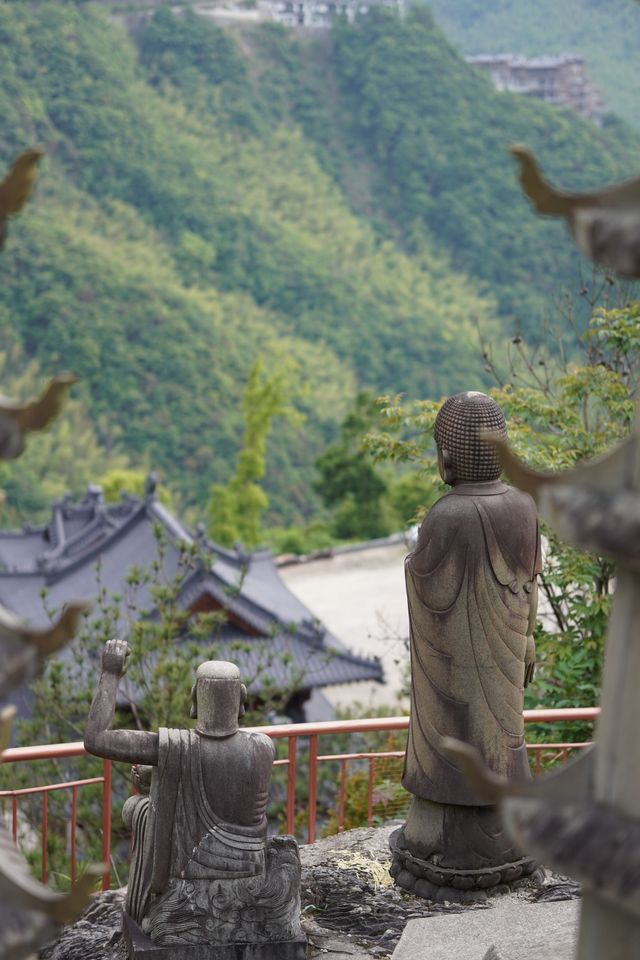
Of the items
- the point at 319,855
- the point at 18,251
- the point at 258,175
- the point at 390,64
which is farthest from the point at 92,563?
the point at 390,64

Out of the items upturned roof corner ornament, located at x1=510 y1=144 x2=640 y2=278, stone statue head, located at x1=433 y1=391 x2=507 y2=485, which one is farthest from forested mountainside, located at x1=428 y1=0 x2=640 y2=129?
upturned roof corner ornament, located at x1=510 y1=144 x2=640 y2=278

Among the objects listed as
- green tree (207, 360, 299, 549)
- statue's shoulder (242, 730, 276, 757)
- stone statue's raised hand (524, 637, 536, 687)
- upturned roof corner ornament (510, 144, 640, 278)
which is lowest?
green tree (207, 360, 299, 549)

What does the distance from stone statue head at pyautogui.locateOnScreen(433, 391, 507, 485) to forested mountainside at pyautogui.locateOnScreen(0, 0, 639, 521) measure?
40.8m

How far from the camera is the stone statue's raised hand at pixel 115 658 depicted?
5.20 meters

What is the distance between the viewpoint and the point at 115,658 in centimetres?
520

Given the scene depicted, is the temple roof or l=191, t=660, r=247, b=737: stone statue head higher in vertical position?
l=191, t=660, r=247, b=737: stone statue head

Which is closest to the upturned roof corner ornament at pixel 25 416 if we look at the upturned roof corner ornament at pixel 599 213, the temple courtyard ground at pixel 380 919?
the upturned roof corner ornament at pixel 599 213

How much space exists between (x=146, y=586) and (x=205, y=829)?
13.7m

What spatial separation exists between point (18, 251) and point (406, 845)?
50.7m

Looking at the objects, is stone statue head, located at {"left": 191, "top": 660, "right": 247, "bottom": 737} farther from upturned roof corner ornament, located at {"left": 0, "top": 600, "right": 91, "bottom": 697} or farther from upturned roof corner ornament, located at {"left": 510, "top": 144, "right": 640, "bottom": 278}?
upturned roof corner ornament, located at {"left": 510, "top": 144, "right": 640, "bottom": 278}

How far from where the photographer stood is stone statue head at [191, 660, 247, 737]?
5117mm

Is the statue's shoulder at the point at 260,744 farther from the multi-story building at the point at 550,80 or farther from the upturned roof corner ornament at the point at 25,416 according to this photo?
the multi-story building at the point at 550,80

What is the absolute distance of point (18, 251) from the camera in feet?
178

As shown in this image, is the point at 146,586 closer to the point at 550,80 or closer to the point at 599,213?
the point at 599,213
